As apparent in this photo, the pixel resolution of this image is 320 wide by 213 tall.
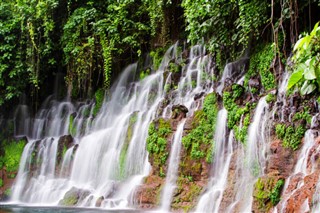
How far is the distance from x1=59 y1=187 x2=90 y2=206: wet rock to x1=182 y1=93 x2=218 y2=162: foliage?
294 centimetres

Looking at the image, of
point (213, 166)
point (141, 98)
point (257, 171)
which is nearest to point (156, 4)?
point (141, 98)

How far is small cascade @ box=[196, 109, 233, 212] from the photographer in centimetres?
798

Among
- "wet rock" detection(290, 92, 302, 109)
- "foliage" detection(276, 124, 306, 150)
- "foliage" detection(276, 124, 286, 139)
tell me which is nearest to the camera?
"foliage" detection(276, 124, 306, 150)

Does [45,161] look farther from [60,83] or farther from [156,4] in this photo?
[156,4]

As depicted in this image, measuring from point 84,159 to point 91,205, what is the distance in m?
2.29

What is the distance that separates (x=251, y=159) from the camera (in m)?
7.89

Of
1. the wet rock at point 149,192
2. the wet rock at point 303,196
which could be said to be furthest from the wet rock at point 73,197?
the wet rock at point 303,196

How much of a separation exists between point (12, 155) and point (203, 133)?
767 cm

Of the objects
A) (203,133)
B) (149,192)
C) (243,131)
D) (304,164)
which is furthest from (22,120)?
(304,164)

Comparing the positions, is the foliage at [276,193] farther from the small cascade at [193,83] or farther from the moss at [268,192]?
the small cascade at [193,83]

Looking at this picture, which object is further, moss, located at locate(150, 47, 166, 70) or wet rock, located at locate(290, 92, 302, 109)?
moss, located at locate(150, 47, 166, 70)

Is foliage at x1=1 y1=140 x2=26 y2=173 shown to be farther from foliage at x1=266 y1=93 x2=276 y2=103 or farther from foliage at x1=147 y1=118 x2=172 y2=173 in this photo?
foliage at x1=266 y1=93 x2=276 y2=103

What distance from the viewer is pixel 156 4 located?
12.4 metres

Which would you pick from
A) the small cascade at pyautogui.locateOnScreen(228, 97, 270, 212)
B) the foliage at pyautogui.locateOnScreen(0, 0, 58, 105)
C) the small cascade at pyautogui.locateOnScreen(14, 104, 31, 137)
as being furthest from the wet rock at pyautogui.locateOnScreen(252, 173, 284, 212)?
the small cascade at pyautogui.locateOnScreen(14, 104, 31, 137)
